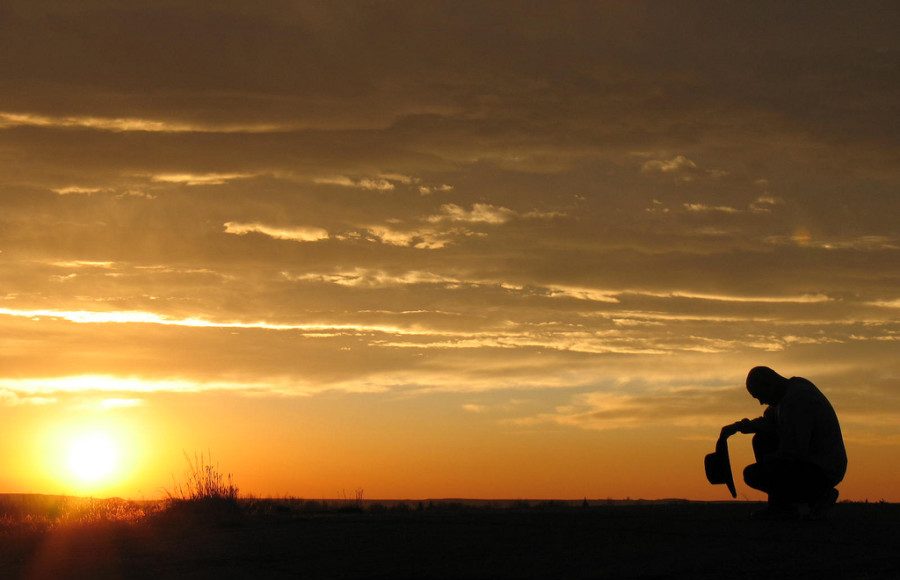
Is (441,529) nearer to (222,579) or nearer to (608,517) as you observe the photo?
(608,517)

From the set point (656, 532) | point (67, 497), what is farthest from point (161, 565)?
point (67, 497)

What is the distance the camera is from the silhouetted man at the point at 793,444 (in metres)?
14.0

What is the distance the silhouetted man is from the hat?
21cm

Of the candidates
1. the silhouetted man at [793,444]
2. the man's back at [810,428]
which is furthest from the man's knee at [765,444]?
the man's back at [810,428]

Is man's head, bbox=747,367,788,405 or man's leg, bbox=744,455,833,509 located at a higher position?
man's head, bbox=747,367,788,405

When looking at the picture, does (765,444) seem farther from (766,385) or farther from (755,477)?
(766,385)

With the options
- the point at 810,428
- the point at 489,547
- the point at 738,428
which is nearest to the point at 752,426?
the point at 738,428

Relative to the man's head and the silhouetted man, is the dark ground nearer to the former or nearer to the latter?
the silhouetted man

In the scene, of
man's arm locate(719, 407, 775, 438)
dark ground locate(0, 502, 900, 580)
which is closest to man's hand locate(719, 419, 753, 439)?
man's arm locate(719, 407, 775, 438)

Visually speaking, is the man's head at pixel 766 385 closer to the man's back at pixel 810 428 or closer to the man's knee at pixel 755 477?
the man's back at pixel 810 428

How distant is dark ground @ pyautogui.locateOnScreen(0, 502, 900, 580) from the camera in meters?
11.5

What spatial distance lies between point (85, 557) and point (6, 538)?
14.0 ft

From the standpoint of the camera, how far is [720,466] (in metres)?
14.5

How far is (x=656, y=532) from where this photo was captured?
13773 mm
